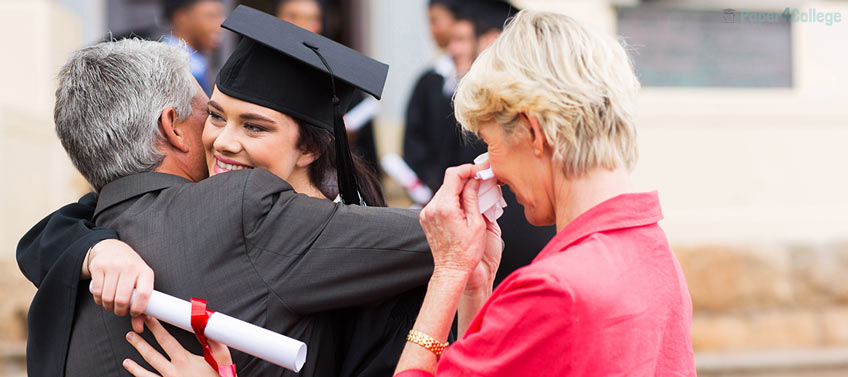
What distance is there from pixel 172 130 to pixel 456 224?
Result: 0.88 m

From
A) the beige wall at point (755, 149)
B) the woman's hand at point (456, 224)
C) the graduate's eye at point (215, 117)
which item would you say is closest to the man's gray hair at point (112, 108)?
the graduate's eye at point (215, 117)

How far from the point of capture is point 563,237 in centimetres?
200

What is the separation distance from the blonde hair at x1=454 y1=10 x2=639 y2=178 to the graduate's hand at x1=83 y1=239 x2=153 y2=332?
85 cm

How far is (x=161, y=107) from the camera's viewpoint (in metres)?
2.57

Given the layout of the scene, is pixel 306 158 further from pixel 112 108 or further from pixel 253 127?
pixel 112 108

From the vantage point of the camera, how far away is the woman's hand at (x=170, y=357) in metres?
2.31

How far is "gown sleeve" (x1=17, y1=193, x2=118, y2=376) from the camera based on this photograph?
2.39 m

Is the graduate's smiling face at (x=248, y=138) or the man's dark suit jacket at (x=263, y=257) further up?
the graduate's smiling face at (x=248, y=138)

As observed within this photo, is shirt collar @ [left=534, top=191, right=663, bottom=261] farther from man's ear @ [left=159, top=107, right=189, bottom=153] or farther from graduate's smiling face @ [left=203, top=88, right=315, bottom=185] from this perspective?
man's ear @ [left=159, top=107, right=189, bottom=153]

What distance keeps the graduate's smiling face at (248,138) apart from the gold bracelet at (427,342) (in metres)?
0.72

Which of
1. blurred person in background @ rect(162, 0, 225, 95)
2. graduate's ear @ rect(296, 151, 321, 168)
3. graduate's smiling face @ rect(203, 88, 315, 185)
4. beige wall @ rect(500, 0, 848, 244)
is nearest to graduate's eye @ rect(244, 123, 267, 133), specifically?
graduate's smiling face @ rect(203, 88, 315, 185)

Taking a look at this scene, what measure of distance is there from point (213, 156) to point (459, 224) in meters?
0.81

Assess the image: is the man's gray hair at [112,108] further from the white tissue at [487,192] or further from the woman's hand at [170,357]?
the white tissue at [487,192]

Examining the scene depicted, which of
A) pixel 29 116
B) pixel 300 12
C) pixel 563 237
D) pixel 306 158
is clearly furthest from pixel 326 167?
pixel 29 116
